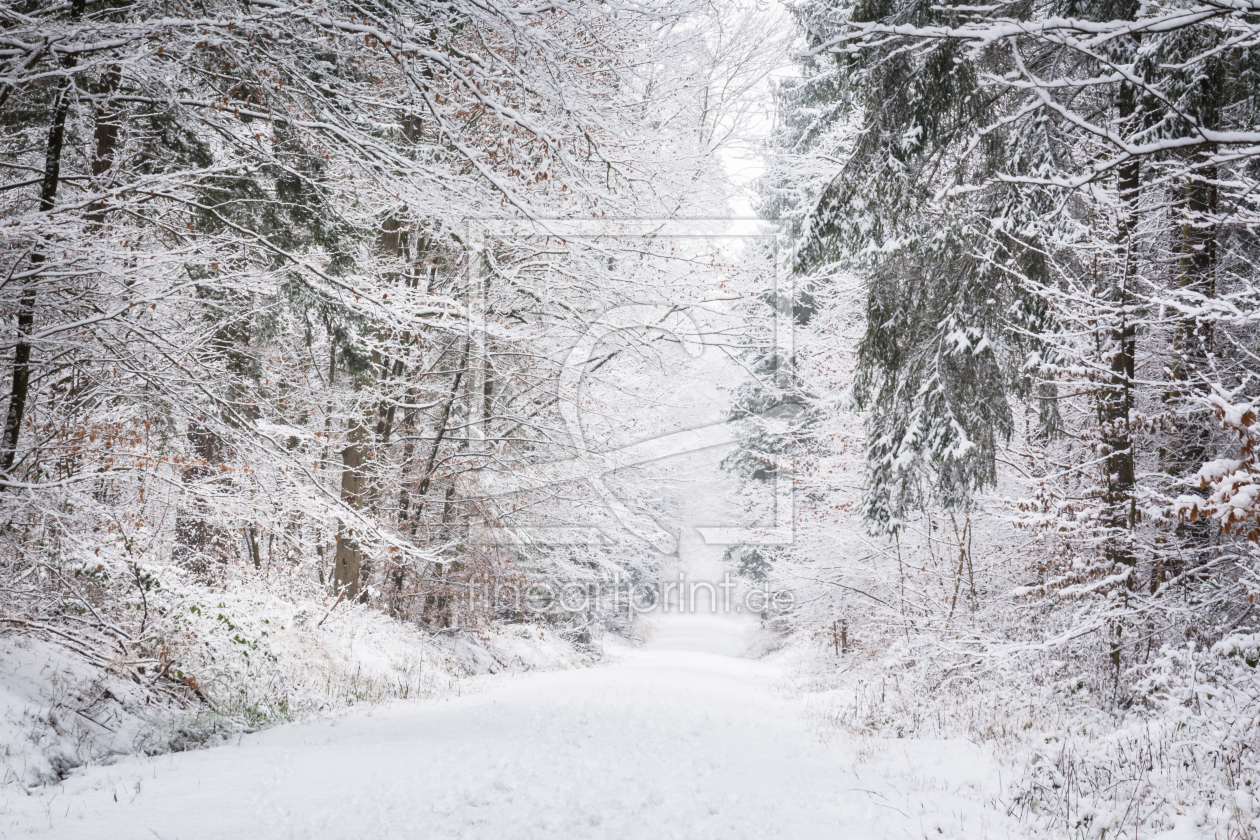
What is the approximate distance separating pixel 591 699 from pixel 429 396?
673 centimetres

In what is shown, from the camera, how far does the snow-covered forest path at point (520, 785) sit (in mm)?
3867

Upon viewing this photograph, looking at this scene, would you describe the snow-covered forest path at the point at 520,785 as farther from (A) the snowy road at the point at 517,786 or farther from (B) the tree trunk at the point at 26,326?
(B) the tree trunk at the point at 26,326

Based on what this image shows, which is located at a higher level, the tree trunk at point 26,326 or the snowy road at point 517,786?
the tree trunk at point 26,326

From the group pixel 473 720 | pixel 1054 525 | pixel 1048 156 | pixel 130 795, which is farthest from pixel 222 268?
pixel 1054 525

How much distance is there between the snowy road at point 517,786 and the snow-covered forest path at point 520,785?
2 centimetres

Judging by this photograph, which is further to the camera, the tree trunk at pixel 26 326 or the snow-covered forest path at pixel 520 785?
the tree trunk at pixel 26 326

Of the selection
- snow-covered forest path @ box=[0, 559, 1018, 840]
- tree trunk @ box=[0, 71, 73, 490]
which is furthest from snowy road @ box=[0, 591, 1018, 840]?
tree trunk @ box=[0, 71, 73, 490]

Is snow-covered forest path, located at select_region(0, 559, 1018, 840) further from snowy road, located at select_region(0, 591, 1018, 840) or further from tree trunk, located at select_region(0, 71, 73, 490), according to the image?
tree trunk, located at select_region(0, 71, 73, 490)

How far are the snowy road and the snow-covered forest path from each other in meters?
0.02

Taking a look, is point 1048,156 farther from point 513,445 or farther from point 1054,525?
point 513,445

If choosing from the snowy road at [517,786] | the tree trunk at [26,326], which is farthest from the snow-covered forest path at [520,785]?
the tree trunk at [26,326]

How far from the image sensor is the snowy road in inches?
152

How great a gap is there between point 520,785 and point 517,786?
32mm

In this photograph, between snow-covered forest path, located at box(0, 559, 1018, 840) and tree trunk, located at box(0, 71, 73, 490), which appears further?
tree trunk, located at box(0, 71, 73, 490)
